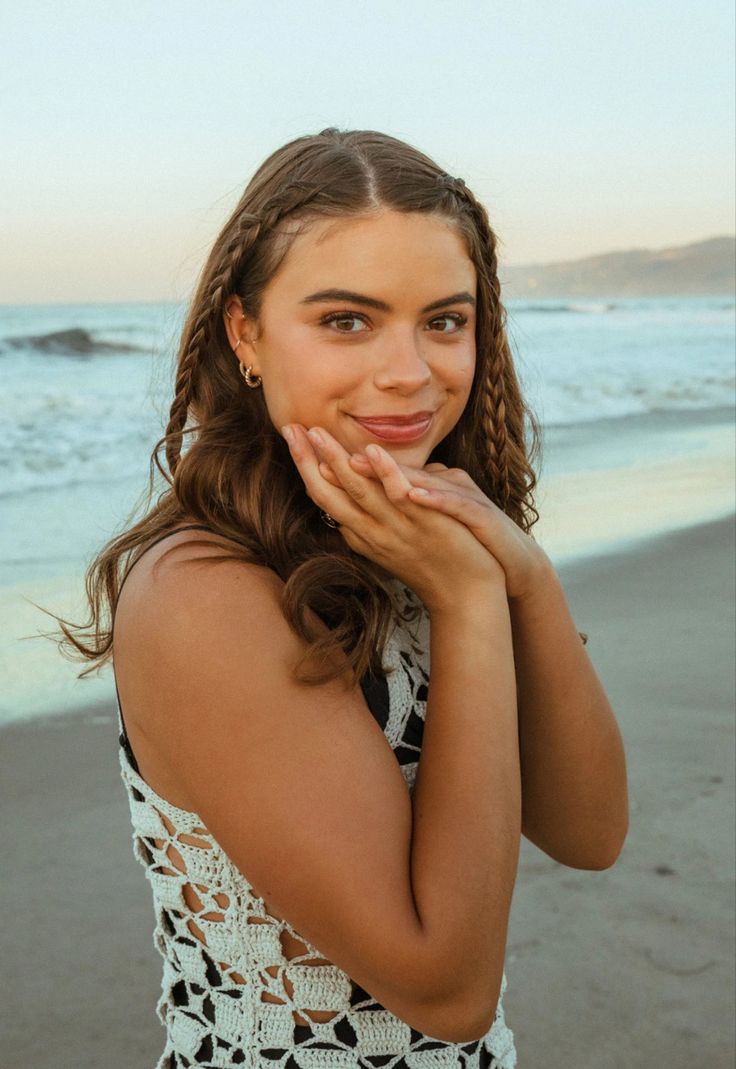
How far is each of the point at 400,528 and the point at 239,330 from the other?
1.85ft

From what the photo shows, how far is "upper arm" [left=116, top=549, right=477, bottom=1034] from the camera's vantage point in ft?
5.16

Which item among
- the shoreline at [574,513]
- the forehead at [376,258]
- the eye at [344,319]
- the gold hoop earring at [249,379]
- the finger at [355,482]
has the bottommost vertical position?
the shoreline at [574,513]

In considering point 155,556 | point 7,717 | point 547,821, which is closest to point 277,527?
point 155,556

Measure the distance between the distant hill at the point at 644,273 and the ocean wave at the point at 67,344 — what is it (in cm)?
1773

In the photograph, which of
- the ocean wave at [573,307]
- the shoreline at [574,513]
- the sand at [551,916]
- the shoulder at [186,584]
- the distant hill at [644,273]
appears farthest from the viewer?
the distant hill at [644,273]

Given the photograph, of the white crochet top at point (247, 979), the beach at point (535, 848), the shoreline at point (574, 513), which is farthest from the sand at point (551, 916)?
the white crochet top at point (247, 979)

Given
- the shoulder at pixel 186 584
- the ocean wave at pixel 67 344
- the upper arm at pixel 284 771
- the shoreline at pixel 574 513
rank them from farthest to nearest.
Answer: the ocean wave at pixel 67 344
the shoreline at pixel 574 513
the shoulder at pixel 186 584
the upper arm at pixel 284 771

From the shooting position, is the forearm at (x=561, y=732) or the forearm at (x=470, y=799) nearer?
the forearm at (x=470, y=799)

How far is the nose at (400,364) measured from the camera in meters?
1.96

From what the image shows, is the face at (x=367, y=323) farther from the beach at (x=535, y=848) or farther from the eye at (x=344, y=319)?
the beach at (x=535, y=848)

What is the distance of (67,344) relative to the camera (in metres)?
22.4

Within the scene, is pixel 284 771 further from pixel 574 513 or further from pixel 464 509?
pixel 574 513

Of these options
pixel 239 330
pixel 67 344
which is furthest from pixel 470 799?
pixel 67 344

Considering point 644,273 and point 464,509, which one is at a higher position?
point 464,509
